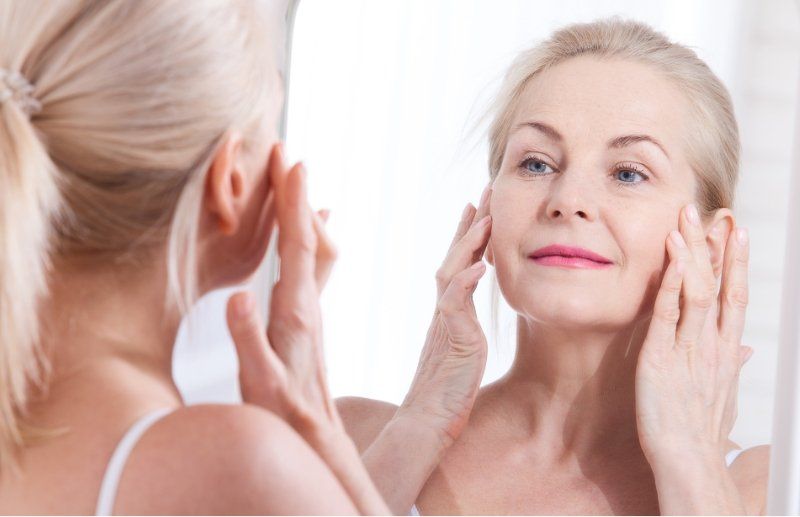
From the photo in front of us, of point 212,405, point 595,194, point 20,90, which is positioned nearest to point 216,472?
point 212,405

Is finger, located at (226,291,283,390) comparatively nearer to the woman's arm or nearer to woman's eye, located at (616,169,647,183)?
the woman's arm

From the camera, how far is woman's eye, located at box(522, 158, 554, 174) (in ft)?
3.30

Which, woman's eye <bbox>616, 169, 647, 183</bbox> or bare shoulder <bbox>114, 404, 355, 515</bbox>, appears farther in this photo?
woman's eye <bbox>616, 169, 647, 183</bbox>

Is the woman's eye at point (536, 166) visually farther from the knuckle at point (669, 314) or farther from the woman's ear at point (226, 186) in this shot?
the woman's ear at point (226, 186)

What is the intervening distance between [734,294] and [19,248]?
690 millimetres

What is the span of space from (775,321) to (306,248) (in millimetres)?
694

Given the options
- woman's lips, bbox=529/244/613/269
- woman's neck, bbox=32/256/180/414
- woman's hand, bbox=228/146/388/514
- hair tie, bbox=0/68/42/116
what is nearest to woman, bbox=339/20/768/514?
woman's lips, bbox=529/244/613/269

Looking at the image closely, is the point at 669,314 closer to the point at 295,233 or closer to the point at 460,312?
the point at 460,312

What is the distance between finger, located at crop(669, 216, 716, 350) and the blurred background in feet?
0.83

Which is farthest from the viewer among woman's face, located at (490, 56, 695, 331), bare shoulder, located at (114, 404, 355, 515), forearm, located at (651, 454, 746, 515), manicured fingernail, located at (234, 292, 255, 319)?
A: woman's face, located at (490, 56, 695, 331)

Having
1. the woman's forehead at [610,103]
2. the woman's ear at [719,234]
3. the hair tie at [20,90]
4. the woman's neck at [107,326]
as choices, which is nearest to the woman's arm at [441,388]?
the woman's forehead at [610,103]

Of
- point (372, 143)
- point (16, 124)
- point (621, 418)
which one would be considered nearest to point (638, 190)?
point (621, 418)

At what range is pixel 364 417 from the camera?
1120 millimetres

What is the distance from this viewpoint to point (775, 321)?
3.74 feet
